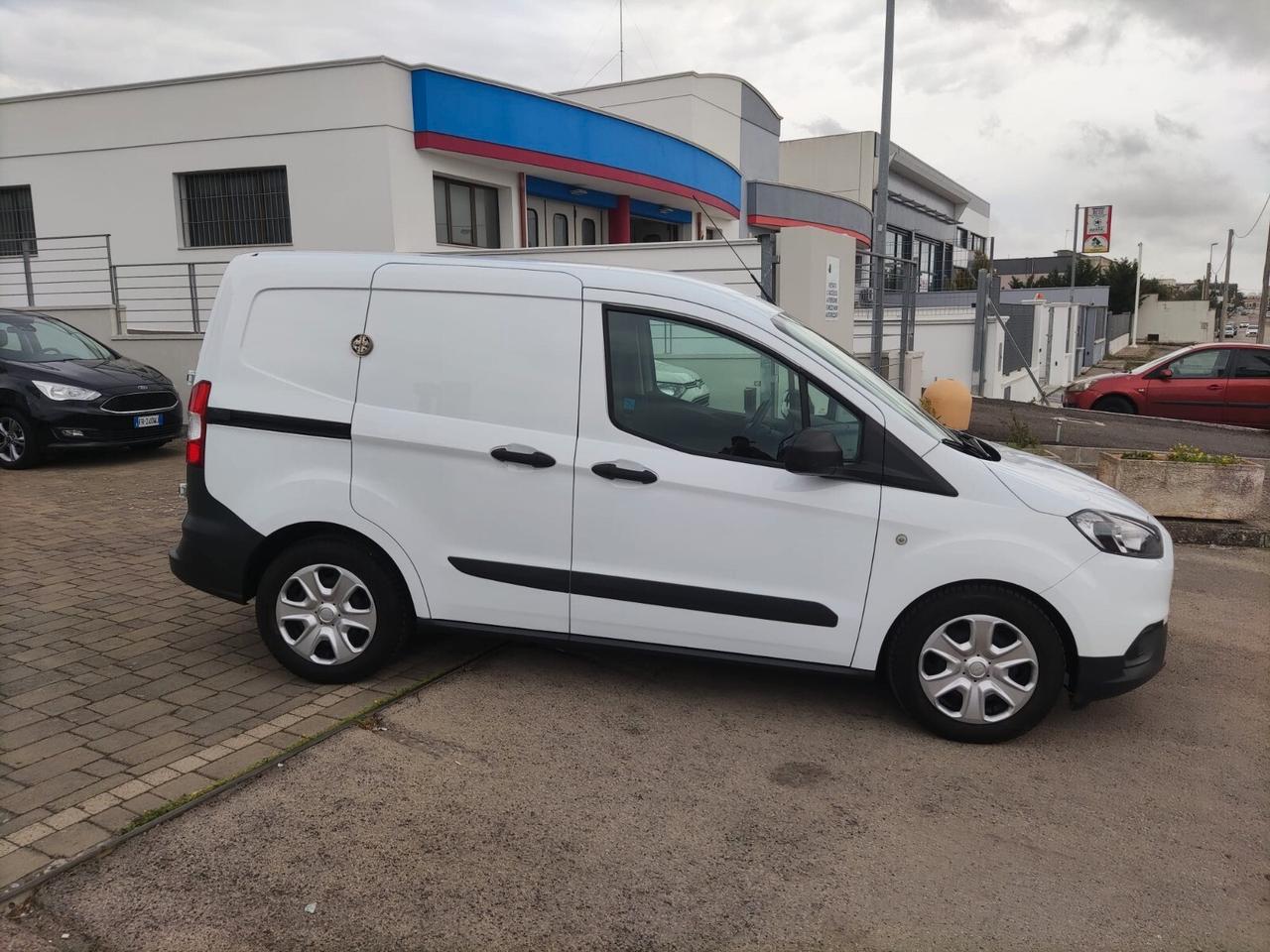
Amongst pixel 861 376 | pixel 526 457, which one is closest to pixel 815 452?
pixel 861 376

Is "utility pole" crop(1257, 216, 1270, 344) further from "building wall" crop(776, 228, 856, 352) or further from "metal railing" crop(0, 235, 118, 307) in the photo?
"metal railing" crop(0, 235, 118, 307)

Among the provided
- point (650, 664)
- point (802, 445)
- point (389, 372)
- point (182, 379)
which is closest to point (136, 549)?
point (389, 372)

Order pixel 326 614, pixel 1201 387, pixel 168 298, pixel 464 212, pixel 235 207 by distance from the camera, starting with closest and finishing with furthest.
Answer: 1. pixel 326 614
2. pixel 1201 387
3. pixel 168 298
4. pixel 235 207
5. pixel 464 212

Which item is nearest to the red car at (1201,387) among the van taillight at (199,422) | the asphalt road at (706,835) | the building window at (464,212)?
the building window at (464,212)

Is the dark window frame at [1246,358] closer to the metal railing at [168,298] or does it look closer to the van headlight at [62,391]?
the van headlight at [62,391]

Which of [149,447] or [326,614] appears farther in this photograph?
[149,447]

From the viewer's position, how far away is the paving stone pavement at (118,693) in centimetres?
353

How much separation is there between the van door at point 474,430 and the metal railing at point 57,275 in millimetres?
14836

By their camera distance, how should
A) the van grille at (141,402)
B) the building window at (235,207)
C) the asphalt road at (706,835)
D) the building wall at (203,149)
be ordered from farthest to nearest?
the building window at (235,207) < the building wall at (203,149) < the van grille at (141,402) < the asphalt road at (706,835)

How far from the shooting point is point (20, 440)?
33.4 ft

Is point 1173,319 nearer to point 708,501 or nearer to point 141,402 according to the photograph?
point 141,402

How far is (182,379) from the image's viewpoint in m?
14.3

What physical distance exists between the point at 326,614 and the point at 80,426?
282 inches

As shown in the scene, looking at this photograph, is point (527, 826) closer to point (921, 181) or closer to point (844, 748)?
point (844, 748)
